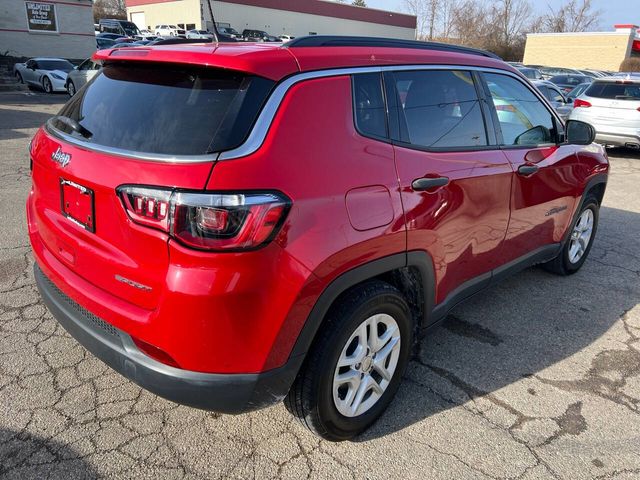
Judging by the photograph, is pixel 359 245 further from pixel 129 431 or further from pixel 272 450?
pixel 129 431

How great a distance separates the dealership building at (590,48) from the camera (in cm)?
4781

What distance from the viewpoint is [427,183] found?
100 inches

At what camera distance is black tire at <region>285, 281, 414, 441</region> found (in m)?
2.23

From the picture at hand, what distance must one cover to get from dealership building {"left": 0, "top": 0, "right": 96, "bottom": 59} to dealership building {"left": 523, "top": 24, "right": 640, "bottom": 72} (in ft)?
138

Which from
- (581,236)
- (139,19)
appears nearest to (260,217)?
(581,236)

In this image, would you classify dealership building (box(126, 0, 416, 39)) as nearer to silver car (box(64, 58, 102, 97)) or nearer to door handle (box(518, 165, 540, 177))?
silver car (box(64, 58, 102, 97))

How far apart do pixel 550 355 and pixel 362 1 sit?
3600 inches

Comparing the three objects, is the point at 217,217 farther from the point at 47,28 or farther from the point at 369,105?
the point at 47,28

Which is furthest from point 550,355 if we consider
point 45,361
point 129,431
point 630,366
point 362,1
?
point 362,1

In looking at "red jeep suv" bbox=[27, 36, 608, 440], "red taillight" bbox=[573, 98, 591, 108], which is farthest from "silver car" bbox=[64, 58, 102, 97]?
"red jeep suv" bbox=[27, 36, 608, 440]

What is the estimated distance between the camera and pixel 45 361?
298cm

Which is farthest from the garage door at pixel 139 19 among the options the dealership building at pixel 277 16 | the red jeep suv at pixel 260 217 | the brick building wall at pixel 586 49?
the red jeep suv at pixel 260 217

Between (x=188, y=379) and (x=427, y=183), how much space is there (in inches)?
55.9

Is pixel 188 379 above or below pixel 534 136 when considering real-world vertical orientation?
below
